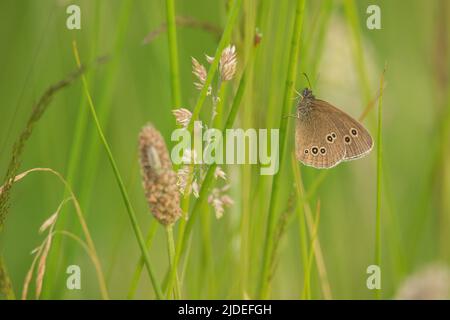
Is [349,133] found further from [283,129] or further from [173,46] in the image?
[173,46]

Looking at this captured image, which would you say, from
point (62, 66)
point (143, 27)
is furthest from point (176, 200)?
point (143, 27)

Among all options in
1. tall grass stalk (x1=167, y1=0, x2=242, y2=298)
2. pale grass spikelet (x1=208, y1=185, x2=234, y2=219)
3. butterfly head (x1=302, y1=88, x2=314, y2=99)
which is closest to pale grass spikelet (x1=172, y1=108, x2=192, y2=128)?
tall grass stalk (x1=167, y1=0, x2=242, y2=298)

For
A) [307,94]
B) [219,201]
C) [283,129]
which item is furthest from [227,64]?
[307,94]

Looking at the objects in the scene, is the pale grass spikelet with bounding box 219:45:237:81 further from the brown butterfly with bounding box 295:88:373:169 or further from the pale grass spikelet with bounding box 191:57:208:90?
the brown butterfly with bounding box 295:88:373:169

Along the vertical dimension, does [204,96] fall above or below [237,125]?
above

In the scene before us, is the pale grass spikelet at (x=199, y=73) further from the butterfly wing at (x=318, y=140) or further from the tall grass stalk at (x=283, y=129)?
the butterfly wing at (x=318, y=140)

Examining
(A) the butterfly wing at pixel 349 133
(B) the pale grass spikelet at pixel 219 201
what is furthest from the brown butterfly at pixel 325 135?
(B) the pale grass spikelet at pixel 219 201

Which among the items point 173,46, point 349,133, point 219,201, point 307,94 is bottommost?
point 219,201
